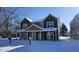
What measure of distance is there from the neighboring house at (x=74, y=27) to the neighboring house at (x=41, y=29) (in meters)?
0.52

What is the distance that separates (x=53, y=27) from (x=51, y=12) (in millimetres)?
598

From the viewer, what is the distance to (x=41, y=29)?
895cm

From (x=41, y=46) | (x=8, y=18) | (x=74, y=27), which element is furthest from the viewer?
(x=8, y=18)

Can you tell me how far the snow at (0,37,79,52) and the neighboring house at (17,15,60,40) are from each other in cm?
23

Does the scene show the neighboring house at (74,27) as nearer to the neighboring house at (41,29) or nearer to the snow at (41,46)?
the snow at (41,46)

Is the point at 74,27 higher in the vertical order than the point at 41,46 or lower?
higher

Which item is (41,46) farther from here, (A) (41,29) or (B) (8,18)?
(B) (8,18)

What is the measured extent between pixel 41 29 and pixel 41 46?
714mm

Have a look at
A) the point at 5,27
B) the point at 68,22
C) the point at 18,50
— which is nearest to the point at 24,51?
the point at 18,50

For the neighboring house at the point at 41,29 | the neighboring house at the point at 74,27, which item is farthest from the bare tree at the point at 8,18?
the neighboring house at the point at 74,27

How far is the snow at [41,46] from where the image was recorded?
8.52 metres

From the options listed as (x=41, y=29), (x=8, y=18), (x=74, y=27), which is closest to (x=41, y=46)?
(x=41, y=29)

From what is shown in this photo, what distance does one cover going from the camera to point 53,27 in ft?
29.1
